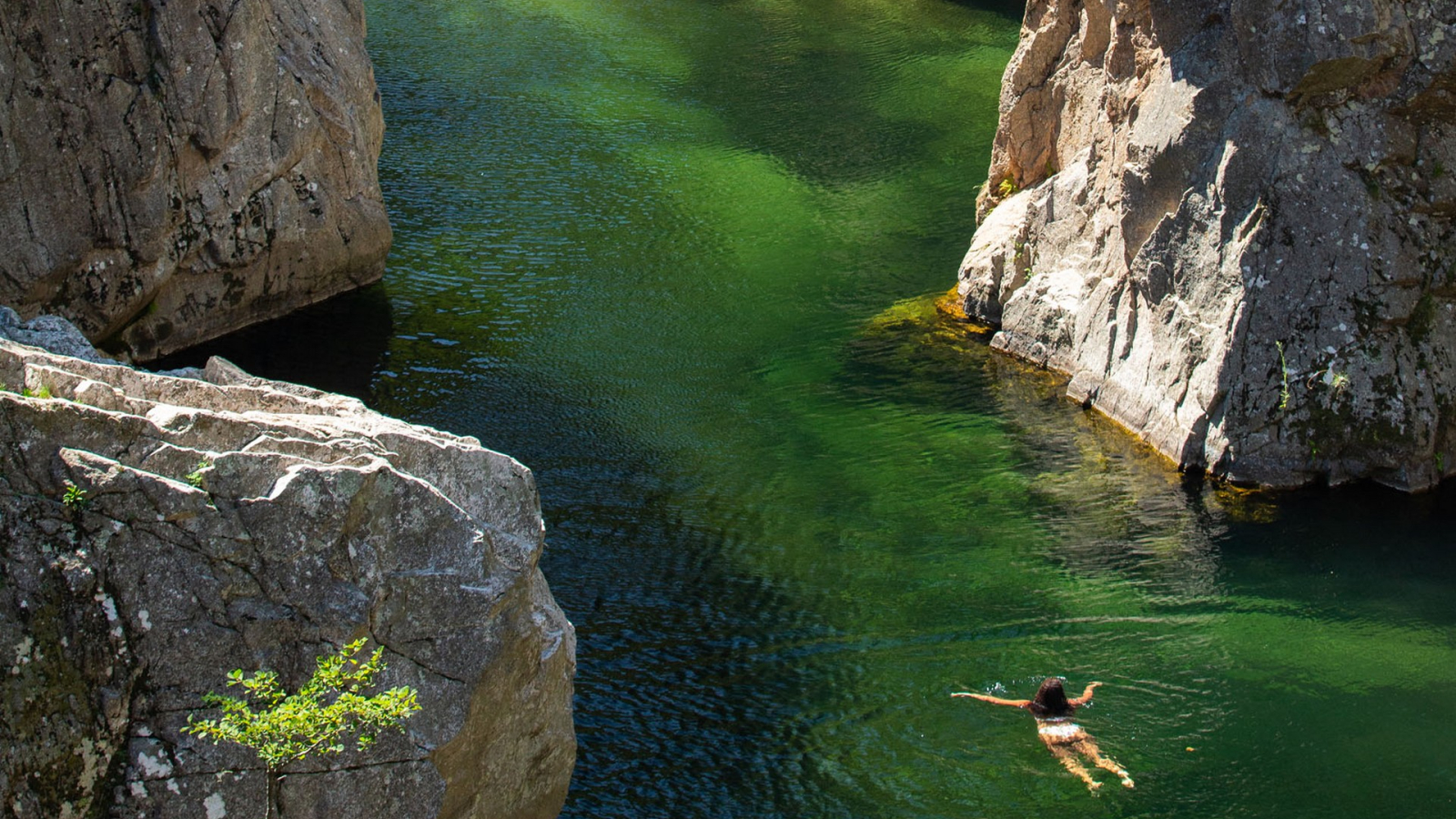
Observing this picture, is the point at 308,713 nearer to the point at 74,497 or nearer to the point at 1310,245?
the point at 74,497

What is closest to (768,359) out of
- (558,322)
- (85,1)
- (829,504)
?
(558,322)

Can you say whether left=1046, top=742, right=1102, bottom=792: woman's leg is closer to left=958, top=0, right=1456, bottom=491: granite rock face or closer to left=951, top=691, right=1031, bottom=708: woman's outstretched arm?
left=951, top=691, right=1031, bottom=708: woman's outstretched arm

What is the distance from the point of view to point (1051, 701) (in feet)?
28.2

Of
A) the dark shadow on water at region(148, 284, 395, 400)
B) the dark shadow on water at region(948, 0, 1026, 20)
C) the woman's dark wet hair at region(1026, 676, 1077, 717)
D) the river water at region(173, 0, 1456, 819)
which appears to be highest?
the dark shadow on water at region(948, 0, 1026, 20)

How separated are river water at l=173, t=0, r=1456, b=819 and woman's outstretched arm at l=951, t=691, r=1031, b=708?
0.44 feet

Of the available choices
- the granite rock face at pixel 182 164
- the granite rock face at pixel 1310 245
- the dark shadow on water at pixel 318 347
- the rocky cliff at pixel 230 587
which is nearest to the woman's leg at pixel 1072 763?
A: the rocky cliff at pixel 230 587

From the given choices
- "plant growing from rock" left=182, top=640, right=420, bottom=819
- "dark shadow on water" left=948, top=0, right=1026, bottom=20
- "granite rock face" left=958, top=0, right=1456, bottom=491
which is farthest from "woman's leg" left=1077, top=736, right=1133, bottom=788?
"dark shadow on water" left=948, top=0, right=1026, bottom=20

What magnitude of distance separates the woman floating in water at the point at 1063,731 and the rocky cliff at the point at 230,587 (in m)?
3.40

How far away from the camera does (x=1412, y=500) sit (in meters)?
12.4

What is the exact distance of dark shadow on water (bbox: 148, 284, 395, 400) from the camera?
1379cm

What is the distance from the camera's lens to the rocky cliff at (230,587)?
18.4 feet

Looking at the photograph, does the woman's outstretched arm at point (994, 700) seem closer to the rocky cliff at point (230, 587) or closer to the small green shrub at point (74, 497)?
the rocky cliff at point (230, 587)

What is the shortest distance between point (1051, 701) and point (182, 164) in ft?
31.1

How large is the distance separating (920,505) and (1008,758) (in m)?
3.88
